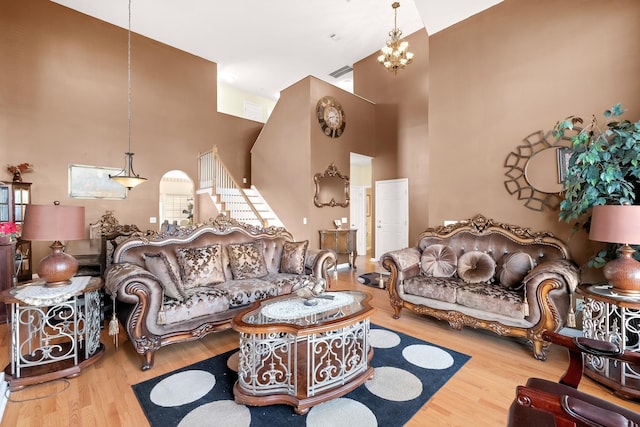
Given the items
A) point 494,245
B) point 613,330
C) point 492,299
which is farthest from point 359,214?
point 613,330

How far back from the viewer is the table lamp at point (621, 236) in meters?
2.05

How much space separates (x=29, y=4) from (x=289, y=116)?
531 cm

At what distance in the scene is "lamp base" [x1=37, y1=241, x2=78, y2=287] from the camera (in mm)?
2271

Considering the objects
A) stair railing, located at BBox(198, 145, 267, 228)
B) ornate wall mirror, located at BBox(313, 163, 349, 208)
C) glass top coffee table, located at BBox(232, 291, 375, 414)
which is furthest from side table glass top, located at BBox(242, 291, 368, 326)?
stair railing, located at BBox(198, 145, 267, 228)

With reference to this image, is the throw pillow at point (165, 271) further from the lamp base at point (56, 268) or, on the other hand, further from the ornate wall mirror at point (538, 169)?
the ornate wall mirror at point (538, 169)

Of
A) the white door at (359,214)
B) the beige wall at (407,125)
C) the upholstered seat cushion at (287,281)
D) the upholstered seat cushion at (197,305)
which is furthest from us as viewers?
the white door at (359,214)

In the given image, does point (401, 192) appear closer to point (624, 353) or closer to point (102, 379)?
point (624, 353)

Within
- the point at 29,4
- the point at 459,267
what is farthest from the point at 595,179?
the point at 29,4

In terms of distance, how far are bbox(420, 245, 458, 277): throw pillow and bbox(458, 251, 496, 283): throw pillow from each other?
0.29ft

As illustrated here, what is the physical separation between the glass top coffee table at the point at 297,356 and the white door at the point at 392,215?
16.6 ft

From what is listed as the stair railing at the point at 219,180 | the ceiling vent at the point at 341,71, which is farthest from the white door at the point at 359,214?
the ceiling vent at the point at 341,71

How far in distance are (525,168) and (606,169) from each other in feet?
3.44

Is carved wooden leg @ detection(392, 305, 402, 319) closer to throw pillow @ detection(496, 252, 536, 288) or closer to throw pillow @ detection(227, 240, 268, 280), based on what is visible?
throw pillow @ detection(496, 252, 536, 288)

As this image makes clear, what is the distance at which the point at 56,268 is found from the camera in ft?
7.52
